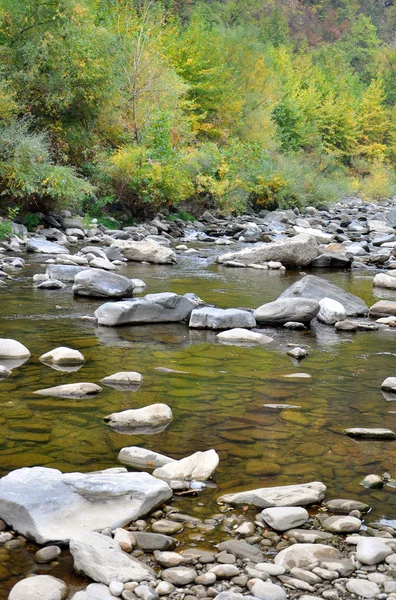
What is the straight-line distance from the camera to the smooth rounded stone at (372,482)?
319 centimetres

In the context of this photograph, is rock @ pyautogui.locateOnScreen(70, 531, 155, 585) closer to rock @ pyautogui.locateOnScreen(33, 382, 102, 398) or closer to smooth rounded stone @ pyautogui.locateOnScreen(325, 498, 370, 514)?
smooth rounded stone @ pyautogui.locateOnScreen(325, 498, 370, 514)

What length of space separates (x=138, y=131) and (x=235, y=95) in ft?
37.1

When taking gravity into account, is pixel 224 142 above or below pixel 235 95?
below

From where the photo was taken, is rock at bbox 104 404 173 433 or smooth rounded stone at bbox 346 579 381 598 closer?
smooth rounded stone at bbox 346 579 381 598

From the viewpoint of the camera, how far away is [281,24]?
70688 mm

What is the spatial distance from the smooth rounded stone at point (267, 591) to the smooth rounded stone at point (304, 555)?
19 cm

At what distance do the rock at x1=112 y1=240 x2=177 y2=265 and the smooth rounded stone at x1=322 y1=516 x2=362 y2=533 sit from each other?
29.5 ft

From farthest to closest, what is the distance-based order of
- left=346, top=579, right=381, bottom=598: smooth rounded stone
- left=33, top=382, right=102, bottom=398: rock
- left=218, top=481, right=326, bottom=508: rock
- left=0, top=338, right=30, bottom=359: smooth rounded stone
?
left=0, top=338, right=30, bottom=359: smooth rounded stone → left=33, top=382, right=102, bottom=398: rock → left=218, top=481, right=326, bottom=508: rock → left=346, top=579, right=381, bottom=598: smooth rounded stone

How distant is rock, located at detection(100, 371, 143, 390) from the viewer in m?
4.62

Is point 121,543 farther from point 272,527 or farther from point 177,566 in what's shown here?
point 272,527

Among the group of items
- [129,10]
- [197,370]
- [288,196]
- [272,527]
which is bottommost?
[288,196]

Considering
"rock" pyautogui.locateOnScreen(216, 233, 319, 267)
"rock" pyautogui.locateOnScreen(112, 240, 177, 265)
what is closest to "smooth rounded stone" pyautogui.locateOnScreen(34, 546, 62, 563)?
"rock" pyautogui.locateOnScreen(112, 240, 177, 265)

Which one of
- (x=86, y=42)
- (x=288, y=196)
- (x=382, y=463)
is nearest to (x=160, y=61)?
(x=86, y=42)

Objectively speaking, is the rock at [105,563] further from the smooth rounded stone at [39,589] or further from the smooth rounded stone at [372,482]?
the smooth rounded stone at [372,482]
